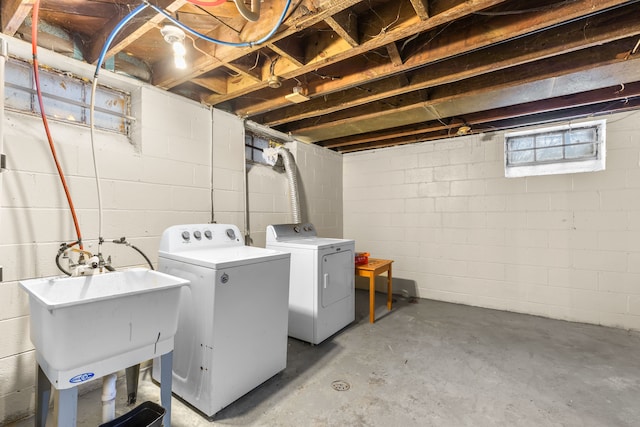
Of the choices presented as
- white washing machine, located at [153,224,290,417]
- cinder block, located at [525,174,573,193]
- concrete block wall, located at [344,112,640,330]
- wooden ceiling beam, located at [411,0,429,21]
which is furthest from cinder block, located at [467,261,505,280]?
wooden ceiling beam, located at [411,0,429,21]

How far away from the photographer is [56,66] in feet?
5.75

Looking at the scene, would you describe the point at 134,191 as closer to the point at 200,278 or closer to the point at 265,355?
the point at 200,278

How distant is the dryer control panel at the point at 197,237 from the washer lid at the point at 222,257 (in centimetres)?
5

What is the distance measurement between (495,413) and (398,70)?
7.30ft

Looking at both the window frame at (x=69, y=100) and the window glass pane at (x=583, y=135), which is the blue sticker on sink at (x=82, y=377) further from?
the window glass pane at (x=583, y=135)

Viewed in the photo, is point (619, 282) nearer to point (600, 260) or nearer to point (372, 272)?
point (600, 260)

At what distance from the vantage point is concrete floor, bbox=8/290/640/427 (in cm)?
160

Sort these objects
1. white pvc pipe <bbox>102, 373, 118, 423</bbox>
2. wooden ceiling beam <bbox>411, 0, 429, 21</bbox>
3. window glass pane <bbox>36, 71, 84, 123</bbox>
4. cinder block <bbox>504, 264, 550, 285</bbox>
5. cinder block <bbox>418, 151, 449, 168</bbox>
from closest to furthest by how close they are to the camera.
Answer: white pvc pipe <bbox>102, 373, 118, 423</bbox> < wooden ceiling beam <bbox>411, 0, 429, 21</bbox> < window glass pane <bbox>36, 71, 84, 123</bbox> < cinder block <bbox>504, 264, 550, 285</bbox> < cinder block <bbox>418, 151, 449, 168</bbox>

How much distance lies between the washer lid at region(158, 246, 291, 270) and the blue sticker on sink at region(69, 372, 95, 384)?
63 centimetres

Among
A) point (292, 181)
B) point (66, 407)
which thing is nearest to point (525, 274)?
point (292, 181)

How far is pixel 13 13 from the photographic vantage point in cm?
140

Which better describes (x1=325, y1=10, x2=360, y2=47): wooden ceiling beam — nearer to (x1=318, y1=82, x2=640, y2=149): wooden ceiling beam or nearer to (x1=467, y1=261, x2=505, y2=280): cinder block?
(x1=318, y1=82, x2=640, y2=149): wooden ceiling beam

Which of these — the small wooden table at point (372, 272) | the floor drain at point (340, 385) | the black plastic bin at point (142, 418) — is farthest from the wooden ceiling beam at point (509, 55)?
the black plastic bin at point (142, 418)

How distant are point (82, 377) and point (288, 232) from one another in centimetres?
192
